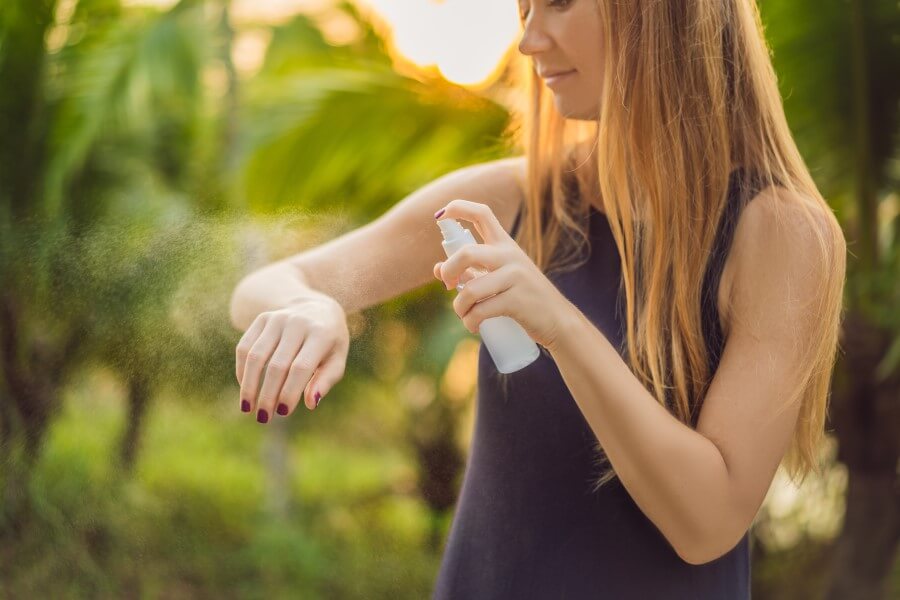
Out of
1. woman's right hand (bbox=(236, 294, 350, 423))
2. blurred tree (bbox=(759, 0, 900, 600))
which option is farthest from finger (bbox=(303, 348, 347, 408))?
blurred tree (bbox=(759, 0, 900, 600))

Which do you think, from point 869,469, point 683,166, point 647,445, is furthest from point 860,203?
point 647,445

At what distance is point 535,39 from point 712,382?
286 millimetres

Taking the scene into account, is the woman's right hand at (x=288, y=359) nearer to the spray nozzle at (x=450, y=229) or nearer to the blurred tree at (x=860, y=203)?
the spray nozzle at (x=450, y=229)

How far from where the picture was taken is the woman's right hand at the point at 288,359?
528 millimetres

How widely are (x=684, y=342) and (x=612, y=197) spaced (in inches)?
4.8

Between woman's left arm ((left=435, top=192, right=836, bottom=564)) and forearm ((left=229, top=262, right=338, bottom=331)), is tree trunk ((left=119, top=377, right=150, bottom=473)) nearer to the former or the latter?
forearm ((left=229, top=262, right=338, bottom=331))

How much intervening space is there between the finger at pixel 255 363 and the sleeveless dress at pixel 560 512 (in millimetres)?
208

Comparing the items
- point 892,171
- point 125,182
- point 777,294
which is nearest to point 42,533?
point 777,294

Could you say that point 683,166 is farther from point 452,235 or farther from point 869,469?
point 869,469

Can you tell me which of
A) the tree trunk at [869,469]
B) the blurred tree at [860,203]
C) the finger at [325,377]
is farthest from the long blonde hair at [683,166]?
the tree trunk at [869,469]

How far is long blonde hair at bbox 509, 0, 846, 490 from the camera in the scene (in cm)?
66

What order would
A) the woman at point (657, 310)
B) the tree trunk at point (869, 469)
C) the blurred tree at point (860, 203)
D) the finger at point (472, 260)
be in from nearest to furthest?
the finger at point (472, 260) → the woman at point (657, 310) → the blurred tree at point (860, 203) → the tree trunk at point (869, 469)

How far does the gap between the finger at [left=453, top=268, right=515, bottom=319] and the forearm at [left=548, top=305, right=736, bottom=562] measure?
0.18ft

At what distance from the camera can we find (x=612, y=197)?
679 millimetres
